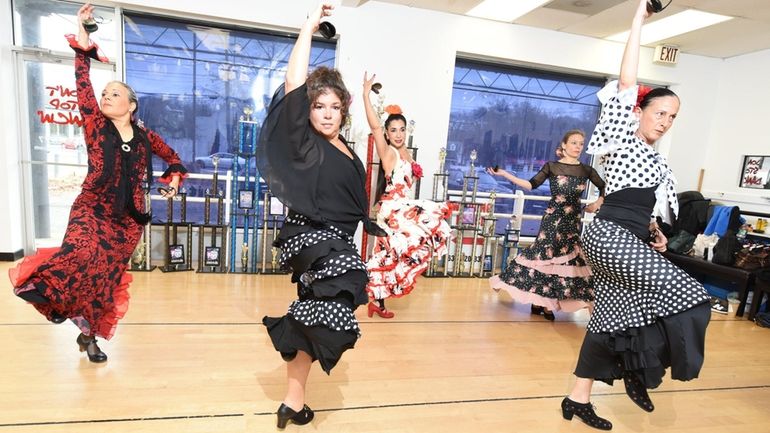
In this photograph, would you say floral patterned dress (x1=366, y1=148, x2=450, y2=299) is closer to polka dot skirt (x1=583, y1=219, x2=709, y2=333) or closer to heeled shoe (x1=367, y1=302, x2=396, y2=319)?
heeled shoe (x1=367, y1=302, x2=396, y2=319)

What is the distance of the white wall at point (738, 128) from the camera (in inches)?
214

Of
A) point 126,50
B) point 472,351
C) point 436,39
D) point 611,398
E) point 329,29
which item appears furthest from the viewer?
point 436,39

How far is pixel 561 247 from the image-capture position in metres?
3.76

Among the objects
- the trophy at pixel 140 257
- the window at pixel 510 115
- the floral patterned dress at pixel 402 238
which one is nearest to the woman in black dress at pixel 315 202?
the floral patterned dress at pixel 402 238

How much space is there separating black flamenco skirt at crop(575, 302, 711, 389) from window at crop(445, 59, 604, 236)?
148 inches

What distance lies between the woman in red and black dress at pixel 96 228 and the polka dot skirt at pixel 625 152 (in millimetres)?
2562

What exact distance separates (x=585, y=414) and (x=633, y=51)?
5.86ft

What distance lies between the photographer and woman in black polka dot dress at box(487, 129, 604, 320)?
3.68 m

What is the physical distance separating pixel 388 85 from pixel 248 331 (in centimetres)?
307

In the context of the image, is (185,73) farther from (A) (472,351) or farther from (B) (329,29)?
(A) (472,351)

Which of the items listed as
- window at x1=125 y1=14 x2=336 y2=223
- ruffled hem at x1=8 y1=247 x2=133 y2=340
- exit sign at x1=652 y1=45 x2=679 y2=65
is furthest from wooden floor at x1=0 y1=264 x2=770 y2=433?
exit sign at x1=652 y1=45 x2=679 y2=65

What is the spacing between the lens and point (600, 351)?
2.23m

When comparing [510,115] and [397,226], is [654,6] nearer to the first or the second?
[397,226]

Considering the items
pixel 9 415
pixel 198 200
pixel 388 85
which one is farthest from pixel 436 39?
pixel 9 415
